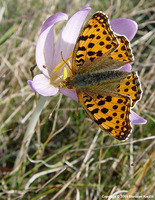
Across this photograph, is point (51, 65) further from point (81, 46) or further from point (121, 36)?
point (121, 36)

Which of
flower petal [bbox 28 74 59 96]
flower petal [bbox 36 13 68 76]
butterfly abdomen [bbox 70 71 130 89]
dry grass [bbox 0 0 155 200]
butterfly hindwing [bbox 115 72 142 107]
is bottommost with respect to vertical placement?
dry grass [bbox 0 0 155 200]

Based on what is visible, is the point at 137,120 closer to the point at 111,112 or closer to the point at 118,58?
the point at 111,112

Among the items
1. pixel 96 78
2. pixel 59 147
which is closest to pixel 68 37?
pixel 96 78

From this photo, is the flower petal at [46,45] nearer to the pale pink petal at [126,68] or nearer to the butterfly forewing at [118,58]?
the butterfly forewing at [118,58]

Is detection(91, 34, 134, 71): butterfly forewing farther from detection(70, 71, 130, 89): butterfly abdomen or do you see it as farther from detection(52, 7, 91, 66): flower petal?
detection(52, 7, 91, 66): flower petal

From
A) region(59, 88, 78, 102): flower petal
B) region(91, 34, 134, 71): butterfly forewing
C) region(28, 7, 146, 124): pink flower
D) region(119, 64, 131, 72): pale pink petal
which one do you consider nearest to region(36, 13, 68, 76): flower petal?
region(28, 7, 146, 124): pink flower

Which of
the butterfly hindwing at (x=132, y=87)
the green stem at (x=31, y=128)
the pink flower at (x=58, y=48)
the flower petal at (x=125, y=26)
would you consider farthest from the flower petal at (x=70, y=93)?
the flower petal at (x=125, y=26)

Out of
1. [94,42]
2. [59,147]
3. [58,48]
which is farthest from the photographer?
[59,147]
